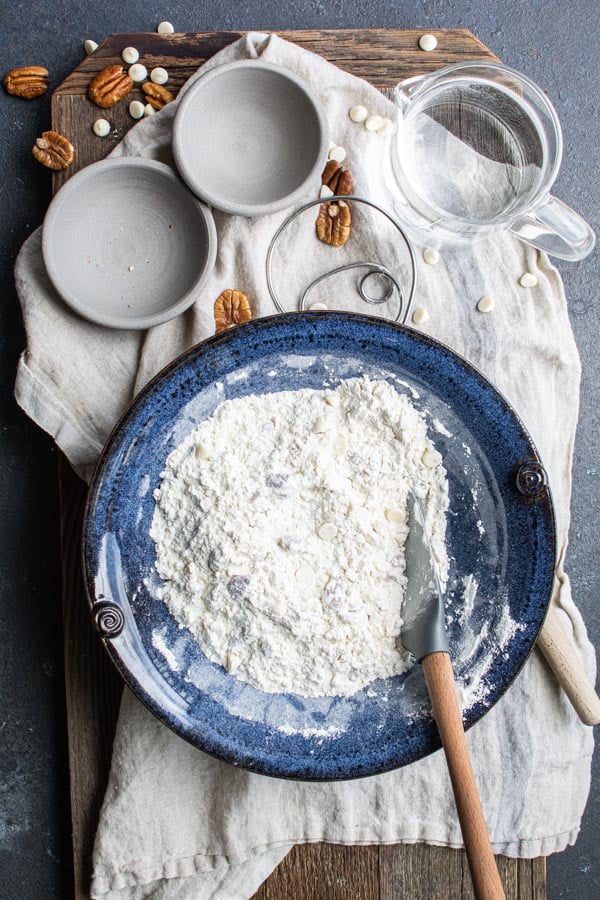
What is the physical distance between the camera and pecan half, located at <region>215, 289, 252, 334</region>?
3.59ft

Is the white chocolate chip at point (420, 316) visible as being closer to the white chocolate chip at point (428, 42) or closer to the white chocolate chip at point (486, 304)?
the white chocolate chip at point (486, 304)

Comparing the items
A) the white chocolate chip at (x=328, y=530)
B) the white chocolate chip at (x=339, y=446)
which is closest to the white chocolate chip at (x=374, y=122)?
the white chocolate chip at (x=339, y=446)

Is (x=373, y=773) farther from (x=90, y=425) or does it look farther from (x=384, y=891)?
(x=90, y=425)

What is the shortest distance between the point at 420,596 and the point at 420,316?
0.42 m

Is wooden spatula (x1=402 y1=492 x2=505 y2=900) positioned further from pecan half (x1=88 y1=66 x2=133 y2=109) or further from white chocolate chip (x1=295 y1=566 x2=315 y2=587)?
pecan half (x1=88 y1=66 x2=133 y2=109)

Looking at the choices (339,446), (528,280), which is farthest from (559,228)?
(339,446)

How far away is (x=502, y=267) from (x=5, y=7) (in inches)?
34.6

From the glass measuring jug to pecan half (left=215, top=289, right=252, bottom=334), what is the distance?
0.28 m

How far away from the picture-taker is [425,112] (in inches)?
43.7

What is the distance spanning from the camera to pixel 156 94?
112 centimetres

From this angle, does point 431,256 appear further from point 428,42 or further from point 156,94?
point 156,94

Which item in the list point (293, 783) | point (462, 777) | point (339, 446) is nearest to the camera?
point (462, 777)

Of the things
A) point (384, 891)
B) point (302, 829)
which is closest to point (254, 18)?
point (302, 829)

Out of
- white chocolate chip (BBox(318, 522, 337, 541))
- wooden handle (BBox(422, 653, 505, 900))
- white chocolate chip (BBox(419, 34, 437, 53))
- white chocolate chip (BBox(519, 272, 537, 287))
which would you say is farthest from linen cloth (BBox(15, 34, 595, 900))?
white chocolate chip (BBox(318, 522, 337, 541))
